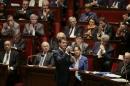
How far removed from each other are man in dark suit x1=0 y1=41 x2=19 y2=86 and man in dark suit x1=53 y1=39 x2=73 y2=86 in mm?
1327

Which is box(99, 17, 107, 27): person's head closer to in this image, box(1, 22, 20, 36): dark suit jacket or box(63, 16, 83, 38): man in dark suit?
box(63, 16, 83, 38): man in dark suit

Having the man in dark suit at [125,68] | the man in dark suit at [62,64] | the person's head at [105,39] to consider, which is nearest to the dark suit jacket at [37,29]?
the person's head at [105,39]

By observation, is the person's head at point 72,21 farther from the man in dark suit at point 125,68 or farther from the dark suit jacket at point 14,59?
the man in dark suit at point 125,68

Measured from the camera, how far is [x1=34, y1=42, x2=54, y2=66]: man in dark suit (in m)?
6.31

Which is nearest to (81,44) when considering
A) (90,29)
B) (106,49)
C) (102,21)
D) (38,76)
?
(106,49)

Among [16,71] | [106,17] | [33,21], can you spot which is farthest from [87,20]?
[16,71]

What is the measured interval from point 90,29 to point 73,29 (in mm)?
357

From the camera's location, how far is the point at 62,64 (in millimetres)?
5191

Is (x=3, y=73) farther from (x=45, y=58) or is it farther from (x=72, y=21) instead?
(x=72, y=21)

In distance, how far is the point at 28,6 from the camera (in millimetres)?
8406

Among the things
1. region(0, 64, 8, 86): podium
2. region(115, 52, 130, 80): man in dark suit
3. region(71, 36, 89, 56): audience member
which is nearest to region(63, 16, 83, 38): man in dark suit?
region(71, 36, 89, 56): audience member

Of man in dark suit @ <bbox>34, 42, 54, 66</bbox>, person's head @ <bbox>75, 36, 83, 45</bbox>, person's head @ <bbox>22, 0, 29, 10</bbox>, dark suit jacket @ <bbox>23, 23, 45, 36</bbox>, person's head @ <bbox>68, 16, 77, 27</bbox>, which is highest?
person's head @ <bbox>22, 0, 29, 10</bbox>

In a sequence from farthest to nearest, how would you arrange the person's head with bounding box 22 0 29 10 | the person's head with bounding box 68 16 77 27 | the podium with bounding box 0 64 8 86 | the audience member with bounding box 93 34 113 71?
the person's head with bounding box 22 0 29 10 < the person's head with bounding box 68 16 77 27 < the audience member with bounding box 93 34 113 71 < the podium with bounding box 0 64 8 86

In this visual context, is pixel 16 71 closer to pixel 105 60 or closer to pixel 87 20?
pixel 105 60
